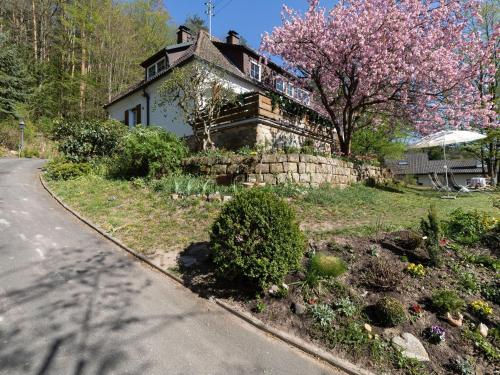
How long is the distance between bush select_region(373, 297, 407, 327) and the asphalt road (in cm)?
87

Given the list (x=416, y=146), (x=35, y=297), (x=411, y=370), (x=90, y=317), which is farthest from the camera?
(x=416, y=146)

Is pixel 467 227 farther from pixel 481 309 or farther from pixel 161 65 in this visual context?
pixel 161 65

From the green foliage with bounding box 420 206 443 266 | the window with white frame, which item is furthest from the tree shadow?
the window with white frame

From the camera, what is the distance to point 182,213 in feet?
21.9

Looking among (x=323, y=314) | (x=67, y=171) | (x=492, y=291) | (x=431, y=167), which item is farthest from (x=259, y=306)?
(x=431, y=167)

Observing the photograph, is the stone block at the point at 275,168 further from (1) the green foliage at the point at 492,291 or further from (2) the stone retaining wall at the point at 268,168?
(1) the green foliage at the point at 492,291

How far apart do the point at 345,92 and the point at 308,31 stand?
310 cm

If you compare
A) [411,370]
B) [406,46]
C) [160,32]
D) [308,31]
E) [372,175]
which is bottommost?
[411,370]

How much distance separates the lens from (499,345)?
9.96 feet

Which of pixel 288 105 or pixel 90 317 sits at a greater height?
pixel 288 105

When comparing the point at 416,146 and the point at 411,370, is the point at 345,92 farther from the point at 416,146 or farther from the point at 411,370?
the point at 411,370

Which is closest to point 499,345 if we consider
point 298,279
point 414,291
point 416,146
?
point 414,291

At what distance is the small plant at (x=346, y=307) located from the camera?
11.0 feet

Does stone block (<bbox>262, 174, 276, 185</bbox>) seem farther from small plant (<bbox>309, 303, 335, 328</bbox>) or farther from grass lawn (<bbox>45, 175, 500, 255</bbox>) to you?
small plant (<bbox>309, 303, 335, 328</bbox>)
